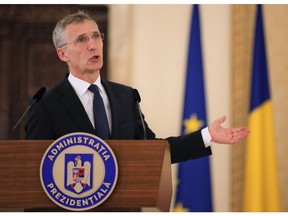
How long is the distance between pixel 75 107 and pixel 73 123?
0.25 ft

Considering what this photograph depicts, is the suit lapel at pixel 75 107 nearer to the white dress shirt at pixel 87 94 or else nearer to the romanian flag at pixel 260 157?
the white dress shirt at pixel 87 94

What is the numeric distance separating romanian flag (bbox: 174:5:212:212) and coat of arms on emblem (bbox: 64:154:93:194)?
136 inches

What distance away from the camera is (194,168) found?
5254 mm

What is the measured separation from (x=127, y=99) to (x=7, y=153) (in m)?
0.67

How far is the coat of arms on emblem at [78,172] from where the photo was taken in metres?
1.84

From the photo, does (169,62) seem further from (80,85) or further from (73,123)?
(73,123)

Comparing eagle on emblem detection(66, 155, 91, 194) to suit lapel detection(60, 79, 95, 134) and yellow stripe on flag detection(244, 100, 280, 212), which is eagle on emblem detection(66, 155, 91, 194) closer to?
suit lapel detection(60, 79, 95, 134)

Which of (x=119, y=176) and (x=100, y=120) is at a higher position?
(x=100, y=120)

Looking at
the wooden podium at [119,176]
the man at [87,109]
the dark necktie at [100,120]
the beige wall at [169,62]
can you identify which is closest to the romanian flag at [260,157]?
the beige wall at [169,62]

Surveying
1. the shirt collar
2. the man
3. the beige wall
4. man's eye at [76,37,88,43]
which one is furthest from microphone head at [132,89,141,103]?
the beige wall

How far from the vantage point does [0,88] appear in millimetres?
5738

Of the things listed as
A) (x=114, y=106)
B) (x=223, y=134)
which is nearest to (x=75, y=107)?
(x=114, y=106)

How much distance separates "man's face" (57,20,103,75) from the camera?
229 centimetres
